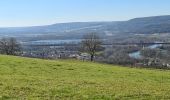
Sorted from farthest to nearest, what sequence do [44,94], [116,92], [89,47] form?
[89,47]
[116,92]
[44,94]

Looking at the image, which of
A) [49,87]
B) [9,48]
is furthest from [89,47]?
[49,87]

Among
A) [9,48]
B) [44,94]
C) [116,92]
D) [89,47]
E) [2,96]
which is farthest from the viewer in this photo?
[9,48]

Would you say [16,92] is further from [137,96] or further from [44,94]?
[137,96]

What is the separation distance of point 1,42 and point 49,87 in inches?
4180

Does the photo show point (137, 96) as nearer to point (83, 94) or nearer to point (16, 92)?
point (83, 94)

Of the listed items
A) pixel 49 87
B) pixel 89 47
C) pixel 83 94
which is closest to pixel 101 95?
pixel 83 94

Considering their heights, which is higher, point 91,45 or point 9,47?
point 91,45

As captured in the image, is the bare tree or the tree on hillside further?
the tree on hillside

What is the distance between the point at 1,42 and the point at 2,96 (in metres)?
109

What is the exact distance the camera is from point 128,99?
1816 centimetres

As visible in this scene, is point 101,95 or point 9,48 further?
point 9,48

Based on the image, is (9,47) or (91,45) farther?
(9,47)

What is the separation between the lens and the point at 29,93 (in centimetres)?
1906

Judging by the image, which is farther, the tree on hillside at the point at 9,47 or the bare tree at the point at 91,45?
the tree on hillside at the point at 9,47
